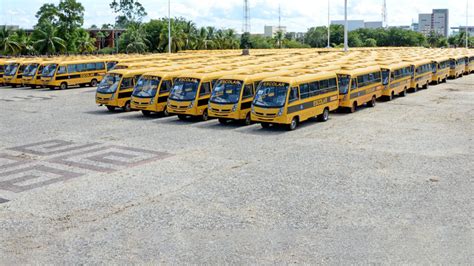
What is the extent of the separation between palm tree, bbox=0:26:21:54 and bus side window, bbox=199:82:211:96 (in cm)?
5139

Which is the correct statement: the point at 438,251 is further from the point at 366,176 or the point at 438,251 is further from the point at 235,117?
the point at 235,117

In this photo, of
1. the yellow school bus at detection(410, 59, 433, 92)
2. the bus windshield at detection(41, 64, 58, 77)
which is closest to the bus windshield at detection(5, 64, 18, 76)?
the bus windshield at detection(41, 64, 58, 77)

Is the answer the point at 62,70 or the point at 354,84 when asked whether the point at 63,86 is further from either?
the point at 354,84

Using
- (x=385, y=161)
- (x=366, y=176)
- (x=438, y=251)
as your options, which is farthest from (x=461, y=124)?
(x=438, y=251)

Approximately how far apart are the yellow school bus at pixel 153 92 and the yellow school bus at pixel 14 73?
→ 2215cm

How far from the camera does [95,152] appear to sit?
65.3ft

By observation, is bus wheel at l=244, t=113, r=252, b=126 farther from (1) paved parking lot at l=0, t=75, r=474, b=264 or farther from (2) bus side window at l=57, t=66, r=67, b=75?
(2) bus side window at l=57, t=66, r=67, b=75

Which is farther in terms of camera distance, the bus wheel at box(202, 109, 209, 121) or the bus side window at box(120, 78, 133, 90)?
the bus side window at box(120, 78, 133, 90)

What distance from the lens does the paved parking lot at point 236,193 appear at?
434 inches

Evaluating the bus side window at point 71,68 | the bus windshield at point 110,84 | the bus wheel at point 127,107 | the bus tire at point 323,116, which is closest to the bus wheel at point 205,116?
the bus tire at point 323,116

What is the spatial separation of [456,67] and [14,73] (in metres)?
37.4

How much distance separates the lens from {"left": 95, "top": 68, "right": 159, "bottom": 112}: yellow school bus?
98.2 ft

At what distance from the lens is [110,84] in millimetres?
30516

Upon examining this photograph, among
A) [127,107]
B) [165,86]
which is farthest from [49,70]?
[165,86]
